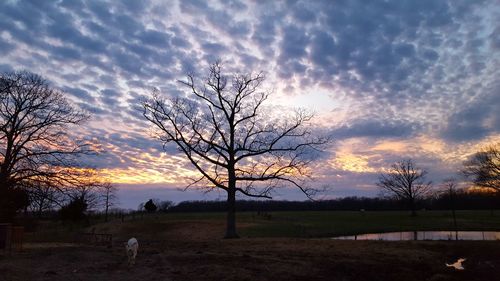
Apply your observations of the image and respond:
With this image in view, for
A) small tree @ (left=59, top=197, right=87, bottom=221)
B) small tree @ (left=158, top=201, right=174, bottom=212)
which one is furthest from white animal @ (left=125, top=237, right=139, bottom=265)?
small tree @ (left=158, top=201, right=174, bottom=212)

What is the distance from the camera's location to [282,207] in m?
159

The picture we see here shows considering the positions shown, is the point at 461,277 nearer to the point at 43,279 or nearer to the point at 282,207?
the point at 43,279

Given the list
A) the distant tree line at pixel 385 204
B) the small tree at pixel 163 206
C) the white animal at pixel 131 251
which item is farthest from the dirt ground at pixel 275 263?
the small tree at pixel 163 206

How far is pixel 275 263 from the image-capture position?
670 inches

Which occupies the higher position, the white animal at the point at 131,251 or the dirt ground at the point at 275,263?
the white animal at the point at 131,251

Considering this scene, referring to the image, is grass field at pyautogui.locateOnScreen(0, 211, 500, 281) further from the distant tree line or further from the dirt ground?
the distant tree line

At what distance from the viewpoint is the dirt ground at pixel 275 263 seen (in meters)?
14.4

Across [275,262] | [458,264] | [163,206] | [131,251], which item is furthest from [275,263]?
[163,206]

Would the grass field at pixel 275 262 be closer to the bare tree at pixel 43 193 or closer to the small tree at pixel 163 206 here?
the bare tree at pixel 43 193

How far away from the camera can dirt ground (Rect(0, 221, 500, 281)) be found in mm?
14406

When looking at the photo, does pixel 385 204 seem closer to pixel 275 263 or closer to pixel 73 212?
pixel 73 212

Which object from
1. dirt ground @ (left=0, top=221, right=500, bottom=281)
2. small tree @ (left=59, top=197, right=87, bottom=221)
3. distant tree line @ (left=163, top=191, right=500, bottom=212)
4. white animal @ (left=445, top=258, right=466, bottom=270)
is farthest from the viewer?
distant tree line @ (left=163, top=191, right=500, bottom=212)

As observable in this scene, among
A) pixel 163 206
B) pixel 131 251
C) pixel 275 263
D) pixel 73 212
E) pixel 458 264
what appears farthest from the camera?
pixel 163 206

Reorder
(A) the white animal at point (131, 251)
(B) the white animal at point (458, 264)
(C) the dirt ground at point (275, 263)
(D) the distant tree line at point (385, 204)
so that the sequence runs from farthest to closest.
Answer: (D) the distant tree line at point (385, 204), (B) the white animal at point (458, 264), (A) the white animal at point (131, 251), (C) the dirt ground at point (275, 263)
